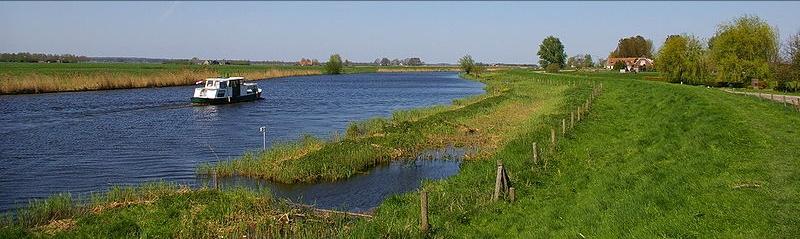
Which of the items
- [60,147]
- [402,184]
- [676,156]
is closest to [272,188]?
[402,184]

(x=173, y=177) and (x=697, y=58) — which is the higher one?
(x=697, y=58)

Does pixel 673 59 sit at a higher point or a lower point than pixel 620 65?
higher

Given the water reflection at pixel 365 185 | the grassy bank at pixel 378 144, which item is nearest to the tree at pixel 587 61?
the grassy bank at pixel 378 144

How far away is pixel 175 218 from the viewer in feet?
45.1

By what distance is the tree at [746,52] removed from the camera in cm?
6306

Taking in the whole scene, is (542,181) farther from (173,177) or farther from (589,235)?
(173,177)

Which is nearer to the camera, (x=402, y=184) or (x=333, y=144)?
(x=402, y=184)

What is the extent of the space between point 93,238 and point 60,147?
1874 cm

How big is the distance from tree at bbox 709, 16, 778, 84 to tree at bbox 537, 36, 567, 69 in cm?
10696

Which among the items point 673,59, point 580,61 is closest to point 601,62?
point 580,61

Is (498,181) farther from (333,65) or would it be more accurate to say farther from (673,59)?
(333,65)

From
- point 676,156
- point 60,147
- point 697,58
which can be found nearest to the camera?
point 676,156

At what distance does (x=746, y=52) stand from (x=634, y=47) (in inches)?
5135

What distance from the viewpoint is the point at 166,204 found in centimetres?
1459
